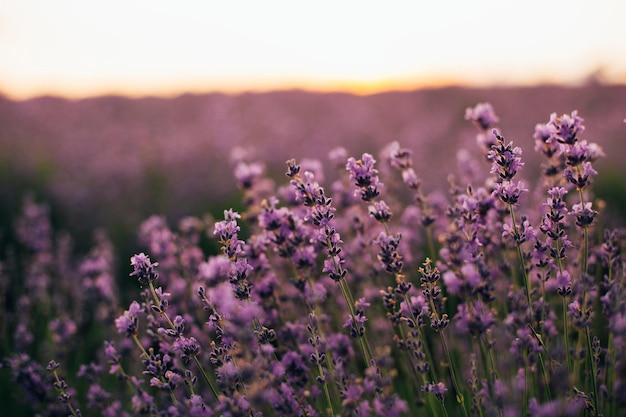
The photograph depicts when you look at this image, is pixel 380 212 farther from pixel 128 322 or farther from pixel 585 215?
A: pixel 128 322

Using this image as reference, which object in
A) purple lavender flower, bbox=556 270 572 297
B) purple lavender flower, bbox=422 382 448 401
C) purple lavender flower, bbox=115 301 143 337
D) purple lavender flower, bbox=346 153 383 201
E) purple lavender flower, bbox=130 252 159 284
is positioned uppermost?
purple lavender flower, bbox=346 153 383 201

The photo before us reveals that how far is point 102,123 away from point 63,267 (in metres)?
10.9

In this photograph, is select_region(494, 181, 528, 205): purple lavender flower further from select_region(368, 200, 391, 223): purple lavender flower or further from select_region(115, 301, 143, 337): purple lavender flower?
select_region(115, 301, 143, 337): purple lavender flower

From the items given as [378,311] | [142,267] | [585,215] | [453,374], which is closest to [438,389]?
[453,374]

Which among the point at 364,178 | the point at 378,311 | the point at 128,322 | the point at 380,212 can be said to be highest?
the point at 364,178

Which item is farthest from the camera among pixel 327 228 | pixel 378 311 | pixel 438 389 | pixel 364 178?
pixel 378 311

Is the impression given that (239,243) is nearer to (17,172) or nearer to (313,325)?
(313,325)

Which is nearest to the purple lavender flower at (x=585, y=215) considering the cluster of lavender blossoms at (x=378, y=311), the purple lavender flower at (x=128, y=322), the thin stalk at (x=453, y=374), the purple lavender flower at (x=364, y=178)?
the cluster of lavender blossoms at (x=378, y=311)

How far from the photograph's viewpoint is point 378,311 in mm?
3523

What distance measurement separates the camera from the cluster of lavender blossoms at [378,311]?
197 cm

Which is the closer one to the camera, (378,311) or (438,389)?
(438,389)

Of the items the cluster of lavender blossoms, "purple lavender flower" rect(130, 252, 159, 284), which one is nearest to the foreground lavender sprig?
the cluster of lavender blossoms

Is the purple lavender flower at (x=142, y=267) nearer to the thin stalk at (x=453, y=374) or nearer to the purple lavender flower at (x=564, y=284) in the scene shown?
the thin stalk at (x=453, y=374)

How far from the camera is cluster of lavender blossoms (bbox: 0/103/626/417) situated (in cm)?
197
